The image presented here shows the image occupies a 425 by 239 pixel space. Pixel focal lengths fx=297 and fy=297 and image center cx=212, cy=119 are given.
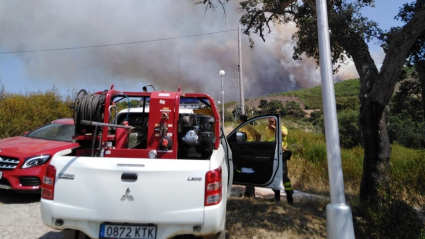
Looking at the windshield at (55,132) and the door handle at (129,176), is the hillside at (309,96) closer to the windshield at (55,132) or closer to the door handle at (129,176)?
the windshield at (55,132)

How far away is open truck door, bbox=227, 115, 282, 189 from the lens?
520 cm

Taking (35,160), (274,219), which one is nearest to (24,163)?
(35,160)

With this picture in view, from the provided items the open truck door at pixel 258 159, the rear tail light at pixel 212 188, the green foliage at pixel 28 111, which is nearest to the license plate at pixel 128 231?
the rear tail light at pixel 212 188

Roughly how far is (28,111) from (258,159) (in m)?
9.50

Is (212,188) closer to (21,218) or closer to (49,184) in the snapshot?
(49,184)

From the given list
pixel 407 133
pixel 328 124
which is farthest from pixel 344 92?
pixel 328 124

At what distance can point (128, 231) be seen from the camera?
2680 mm

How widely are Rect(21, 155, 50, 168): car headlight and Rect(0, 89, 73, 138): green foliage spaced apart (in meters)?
4.62

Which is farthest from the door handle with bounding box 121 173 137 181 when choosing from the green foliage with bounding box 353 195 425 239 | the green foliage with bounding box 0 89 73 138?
the green foliage with bounding box 0 89 73 138

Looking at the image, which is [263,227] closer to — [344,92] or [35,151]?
[35,151]

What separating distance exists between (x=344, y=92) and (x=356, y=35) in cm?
5043

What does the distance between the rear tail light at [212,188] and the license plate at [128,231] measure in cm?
56

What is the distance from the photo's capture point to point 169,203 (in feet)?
8.67

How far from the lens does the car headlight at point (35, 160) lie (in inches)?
203
